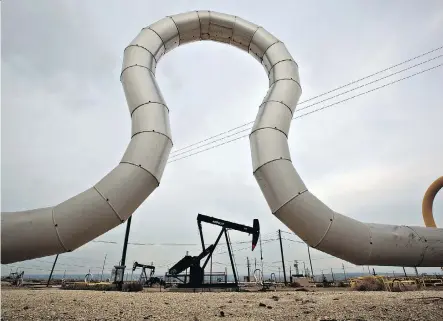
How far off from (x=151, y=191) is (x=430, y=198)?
8.31 meters

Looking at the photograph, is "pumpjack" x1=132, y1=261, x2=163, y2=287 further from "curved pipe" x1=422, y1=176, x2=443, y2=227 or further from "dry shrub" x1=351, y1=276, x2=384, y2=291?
"curved pipe" x1=422, y1=176, x2=443, y2=227

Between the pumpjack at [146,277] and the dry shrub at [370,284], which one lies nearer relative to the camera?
the dry shrub at [370,284]

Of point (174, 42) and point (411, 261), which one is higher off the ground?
point (174, 42)

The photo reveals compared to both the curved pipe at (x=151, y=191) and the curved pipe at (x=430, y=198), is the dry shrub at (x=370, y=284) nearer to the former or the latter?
the curved pipe at (x=430, y=198)

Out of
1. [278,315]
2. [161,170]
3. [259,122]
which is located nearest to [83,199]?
[161,170]

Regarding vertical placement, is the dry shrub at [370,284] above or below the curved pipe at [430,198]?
below

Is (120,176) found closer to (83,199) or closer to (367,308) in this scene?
(83,199)

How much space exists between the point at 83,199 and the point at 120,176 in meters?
0.72

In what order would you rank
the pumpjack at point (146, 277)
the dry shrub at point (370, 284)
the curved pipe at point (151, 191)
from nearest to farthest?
the curved pipe at point (151, 191) → the dry shrub at point (370, 284) → the pumpjack at point (146, 277)

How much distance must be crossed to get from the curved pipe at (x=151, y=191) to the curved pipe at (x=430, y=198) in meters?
2.90

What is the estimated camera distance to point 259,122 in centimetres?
676

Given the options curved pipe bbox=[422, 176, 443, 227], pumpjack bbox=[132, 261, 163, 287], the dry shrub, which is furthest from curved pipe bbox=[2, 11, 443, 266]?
pumpjack bbox=[132, 261, 163, 287]

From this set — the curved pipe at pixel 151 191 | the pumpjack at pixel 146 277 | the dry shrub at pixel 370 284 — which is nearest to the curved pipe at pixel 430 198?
the curved pipe at pixel 151 191

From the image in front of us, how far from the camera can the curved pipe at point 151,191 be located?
4613 millimetres
